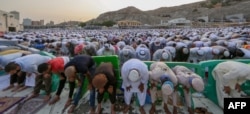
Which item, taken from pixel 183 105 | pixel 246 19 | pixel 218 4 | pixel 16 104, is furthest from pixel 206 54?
pixel 218 4

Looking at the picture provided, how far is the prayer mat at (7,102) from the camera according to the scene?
17.0ft

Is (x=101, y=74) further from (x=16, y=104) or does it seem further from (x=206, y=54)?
(x=206, y=54)

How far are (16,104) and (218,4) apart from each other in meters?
138

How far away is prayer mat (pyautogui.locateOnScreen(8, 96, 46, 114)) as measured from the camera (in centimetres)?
513

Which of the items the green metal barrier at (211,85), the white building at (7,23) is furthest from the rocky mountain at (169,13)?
the green metal barrier at (211,85)

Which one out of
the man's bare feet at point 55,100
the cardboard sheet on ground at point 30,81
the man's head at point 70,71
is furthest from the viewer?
the cardboard sheet on ground at point 30,81

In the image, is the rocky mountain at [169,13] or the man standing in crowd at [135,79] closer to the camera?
the man standing in crowd at [135,79]

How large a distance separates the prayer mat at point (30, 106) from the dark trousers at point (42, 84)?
22 centimetres

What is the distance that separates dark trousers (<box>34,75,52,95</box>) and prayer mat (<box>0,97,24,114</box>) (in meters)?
0.42

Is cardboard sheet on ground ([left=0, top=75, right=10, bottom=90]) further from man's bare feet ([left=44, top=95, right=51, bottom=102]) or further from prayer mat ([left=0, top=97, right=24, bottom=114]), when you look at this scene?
man's bare feet ([left=44, top=95, right=51, bottom=102])

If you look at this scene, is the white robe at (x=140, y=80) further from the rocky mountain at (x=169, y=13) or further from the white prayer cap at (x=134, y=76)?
the rocky mountain at (x=169, y=13)

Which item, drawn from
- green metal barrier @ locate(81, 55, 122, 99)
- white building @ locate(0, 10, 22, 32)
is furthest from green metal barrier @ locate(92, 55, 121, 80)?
white building @ locate(0, 10, 22, 32)

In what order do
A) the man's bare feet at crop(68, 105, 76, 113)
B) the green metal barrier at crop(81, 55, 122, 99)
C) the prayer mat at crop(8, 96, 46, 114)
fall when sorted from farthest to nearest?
the green metal barrier at crop(81, 55, 122, 99) → the prayer mat at crop(8, 96, 46, 114) → the man's bare feet at crop(68, 105, 76, 113)

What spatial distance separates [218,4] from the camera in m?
130
